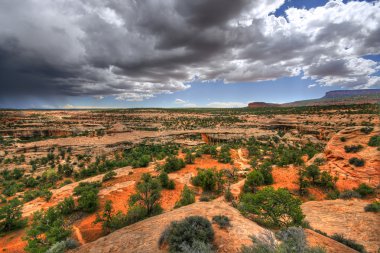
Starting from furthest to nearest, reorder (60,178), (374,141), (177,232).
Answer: (60,178)
(374,141)
(177,232)

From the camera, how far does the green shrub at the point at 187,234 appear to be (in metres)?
5.61

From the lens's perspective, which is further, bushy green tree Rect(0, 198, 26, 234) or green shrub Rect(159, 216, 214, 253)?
bushy green tree Rect(0, 198, 26, 234)

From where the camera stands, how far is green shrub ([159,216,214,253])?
18.4ft

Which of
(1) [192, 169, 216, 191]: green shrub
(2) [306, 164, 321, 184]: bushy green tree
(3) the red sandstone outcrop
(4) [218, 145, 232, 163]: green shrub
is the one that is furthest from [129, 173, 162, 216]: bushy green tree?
(3) the red sandstone outcrop

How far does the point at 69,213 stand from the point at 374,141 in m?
28.5

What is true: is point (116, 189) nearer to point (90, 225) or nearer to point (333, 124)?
point (90, 225)

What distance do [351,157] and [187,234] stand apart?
2042 cm

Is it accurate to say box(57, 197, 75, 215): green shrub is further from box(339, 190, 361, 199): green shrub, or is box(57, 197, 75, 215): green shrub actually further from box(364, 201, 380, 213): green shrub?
box(339, 190, 361, 199): green shrub

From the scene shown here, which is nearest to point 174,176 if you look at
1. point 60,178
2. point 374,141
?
point 60,178

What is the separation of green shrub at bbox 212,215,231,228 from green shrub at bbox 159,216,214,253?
0.86 metres

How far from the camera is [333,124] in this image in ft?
133

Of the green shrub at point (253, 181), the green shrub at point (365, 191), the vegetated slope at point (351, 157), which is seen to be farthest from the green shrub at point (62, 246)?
the vegetated slope at point (351, 157)

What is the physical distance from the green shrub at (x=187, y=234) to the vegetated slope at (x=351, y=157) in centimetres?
1619

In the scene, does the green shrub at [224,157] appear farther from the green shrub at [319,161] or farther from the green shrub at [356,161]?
the green shrub at [356,161]
